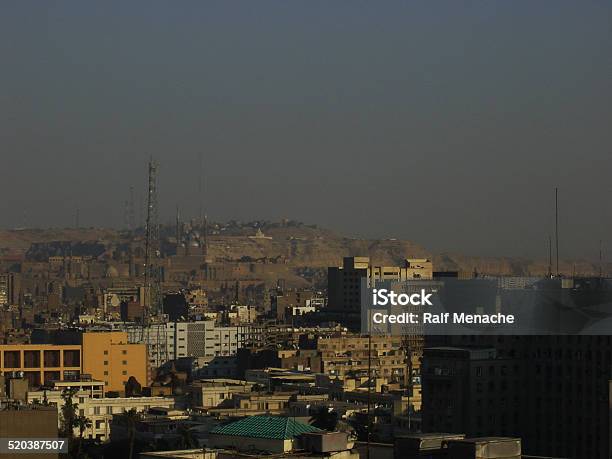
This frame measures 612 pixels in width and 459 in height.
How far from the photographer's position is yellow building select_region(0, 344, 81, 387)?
6525 cm

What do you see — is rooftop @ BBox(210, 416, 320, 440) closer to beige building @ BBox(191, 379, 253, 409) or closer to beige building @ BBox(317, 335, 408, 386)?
beige building @ BBox(191, 379, 253, 409)

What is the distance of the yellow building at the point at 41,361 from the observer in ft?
214

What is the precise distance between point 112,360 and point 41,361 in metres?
2.78

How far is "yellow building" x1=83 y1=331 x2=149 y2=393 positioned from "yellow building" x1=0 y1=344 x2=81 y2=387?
1.52ft

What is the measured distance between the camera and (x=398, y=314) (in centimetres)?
8175

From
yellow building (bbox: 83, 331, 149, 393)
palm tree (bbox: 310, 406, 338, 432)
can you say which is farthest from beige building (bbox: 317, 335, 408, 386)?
palm tree (bbox: 310, 406, 338, 432)

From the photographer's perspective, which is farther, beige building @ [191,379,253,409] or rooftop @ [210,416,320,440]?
beige building @ [191,379,253,409]

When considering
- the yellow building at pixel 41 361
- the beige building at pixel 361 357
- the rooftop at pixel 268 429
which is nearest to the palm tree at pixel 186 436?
the rooftop at pixel 268 429

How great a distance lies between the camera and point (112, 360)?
67875 millimetres

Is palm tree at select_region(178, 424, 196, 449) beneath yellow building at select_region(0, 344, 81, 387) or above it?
beneath

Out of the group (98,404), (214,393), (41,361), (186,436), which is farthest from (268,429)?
(41,361)

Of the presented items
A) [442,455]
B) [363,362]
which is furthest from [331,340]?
[442,455]

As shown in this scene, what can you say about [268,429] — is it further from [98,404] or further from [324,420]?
[98,404]

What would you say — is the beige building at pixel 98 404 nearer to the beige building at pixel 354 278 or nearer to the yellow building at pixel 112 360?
the yellow building at pixel 112 360
